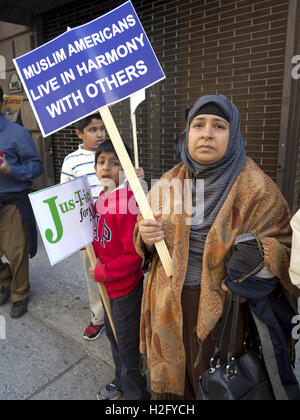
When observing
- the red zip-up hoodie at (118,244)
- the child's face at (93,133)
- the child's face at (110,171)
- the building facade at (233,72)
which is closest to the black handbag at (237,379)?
the red zip-up hoodie at (118,244)

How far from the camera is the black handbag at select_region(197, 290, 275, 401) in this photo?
116cm

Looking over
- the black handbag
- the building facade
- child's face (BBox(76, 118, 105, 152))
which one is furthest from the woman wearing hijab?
the building facade

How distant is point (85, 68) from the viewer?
4.83 feet

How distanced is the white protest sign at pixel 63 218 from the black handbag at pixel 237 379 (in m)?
0.92

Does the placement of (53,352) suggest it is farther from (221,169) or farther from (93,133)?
(221,169)

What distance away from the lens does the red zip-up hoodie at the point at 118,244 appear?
1.68 m

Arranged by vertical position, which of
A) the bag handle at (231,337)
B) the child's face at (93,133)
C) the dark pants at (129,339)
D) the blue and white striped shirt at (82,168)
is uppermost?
the child's face at (93,133)

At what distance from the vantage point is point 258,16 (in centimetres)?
345

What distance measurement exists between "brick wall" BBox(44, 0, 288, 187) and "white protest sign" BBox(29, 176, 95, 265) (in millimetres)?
2525

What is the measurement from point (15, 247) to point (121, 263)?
1.73m

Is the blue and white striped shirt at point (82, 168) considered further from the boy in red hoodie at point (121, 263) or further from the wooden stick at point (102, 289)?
the wooden stick at point (102, 289)

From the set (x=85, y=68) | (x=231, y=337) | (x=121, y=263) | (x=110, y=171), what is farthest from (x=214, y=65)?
(x=231, y=337)

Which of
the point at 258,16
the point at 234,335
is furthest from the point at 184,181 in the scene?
the point at 258,16

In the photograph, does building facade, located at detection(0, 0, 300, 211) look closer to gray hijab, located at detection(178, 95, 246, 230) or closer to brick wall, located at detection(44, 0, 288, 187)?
brick wall, located at detection(44, 0, 288, 187)
